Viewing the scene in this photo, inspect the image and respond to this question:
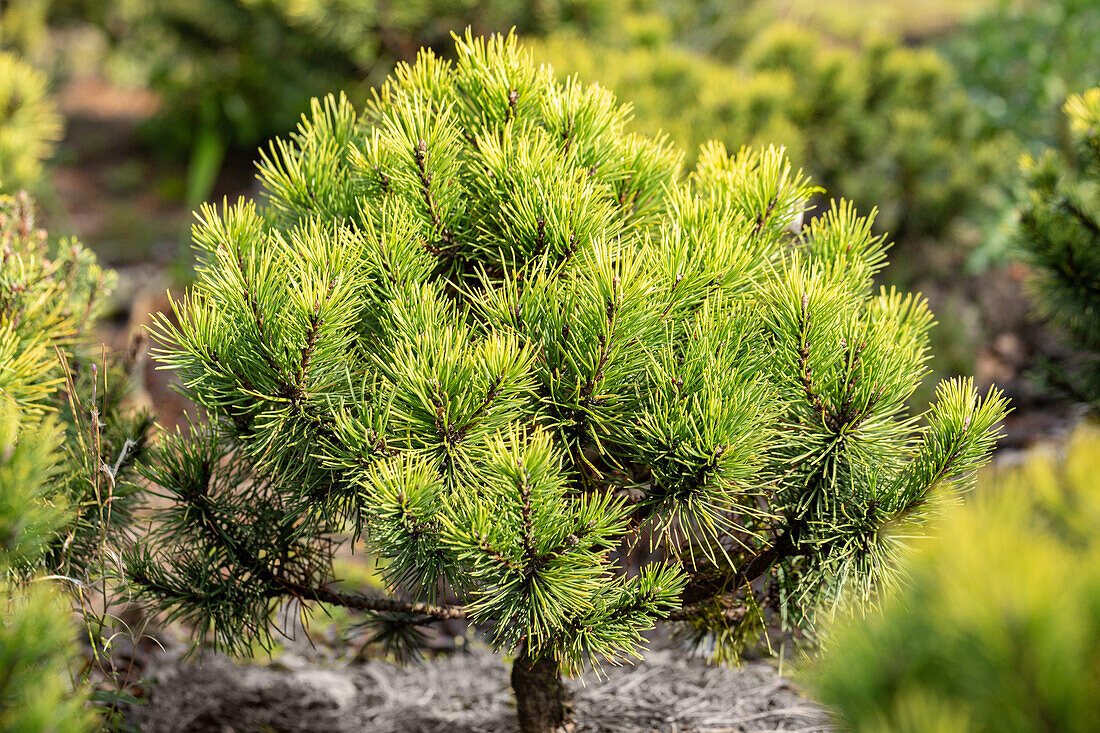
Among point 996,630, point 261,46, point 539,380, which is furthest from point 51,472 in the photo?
point 261,46

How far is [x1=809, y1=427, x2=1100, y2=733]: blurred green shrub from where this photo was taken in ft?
2.41

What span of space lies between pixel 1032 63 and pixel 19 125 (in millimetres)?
5258

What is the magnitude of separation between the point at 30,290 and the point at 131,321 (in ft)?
12.9

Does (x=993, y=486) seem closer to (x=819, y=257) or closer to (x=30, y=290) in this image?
(x=819, y=257)

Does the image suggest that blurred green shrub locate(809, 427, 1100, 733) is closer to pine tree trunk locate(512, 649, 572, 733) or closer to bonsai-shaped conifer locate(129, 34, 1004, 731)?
bonsai-shaped conifer locate(129, 34, 1004, 731)

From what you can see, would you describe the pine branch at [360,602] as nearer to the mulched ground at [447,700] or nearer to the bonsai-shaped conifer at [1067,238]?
the mulched ground at [447,700]

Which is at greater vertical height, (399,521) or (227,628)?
(399,521)

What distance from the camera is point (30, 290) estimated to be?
176 centimetres

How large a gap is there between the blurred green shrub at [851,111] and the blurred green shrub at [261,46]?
53cm

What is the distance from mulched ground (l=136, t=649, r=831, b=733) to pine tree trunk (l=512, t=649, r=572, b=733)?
0.44 feet

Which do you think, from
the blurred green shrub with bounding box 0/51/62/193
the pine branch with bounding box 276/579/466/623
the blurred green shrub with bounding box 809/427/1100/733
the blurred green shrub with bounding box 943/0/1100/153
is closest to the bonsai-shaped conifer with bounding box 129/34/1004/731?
the pine branch with bounding box 276/579/466/623

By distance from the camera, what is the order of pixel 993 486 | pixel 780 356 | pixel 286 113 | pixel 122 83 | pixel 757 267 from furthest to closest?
pixel 122 83 < pixel 286 113 < pixel 757 267 < pixel 780 356 < pixel 993 486

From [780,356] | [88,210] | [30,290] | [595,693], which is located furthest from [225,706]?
[88,210]

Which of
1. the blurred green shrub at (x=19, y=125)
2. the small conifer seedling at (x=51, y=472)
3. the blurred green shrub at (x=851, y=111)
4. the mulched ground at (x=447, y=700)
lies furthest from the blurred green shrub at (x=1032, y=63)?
the blurred green shrub at (x=19, y=125)
